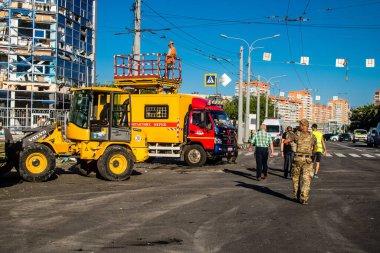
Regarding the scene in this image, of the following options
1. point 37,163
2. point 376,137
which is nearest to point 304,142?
point 37,163

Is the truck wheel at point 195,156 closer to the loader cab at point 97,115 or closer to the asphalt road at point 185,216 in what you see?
the asphalt road at point 185,216

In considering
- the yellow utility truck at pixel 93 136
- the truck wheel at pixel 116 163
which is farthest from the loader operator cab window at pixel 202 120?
the truck wheel at pixel 116 163

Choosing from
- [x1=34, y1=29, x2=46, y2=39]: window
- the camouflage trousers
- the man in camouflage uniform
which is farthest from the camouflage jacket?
[x1=34, y1=29, x2=46, y2=39]: window

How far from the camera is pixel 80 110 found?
1444cm

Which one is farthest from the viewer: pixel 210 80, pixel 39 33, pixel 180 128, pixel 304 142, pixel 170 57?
pixel 39 33

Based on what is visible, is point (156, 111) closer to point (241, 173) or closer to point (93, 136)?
point (241, 173)

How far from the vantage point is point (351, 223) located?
8250mm

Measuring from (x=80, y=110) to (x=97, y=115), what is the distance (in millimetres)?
555

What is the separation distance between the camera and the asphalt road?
6.64m

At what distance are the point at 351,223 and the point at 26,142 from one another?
10.1 m

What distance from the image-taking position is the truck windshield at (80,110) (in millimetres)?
14375

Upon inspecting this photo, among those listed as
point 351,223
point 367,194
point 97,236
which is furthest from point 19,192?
point 367,194

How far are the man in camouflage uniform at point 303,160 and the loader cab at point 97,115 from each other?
6.24 m

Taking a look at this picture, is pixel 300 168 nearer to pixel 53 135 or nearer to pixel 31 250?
pixel 31 250
